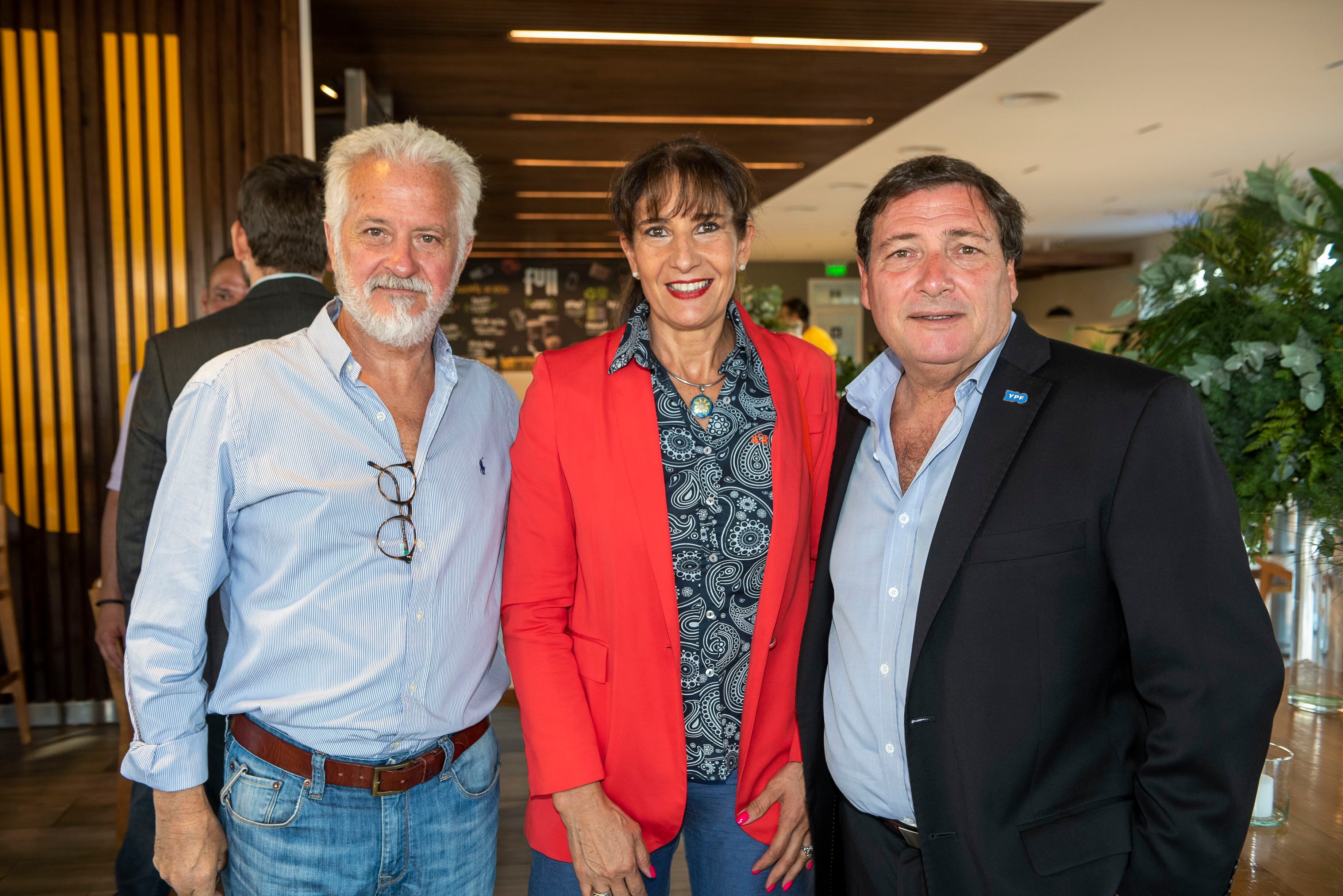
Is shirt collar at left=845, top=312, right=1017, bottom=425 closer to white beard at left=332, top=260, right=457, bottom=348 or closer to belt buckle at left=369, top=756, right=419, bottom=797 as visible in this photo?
white beard at left=332, top=260, right=457, bottom=348

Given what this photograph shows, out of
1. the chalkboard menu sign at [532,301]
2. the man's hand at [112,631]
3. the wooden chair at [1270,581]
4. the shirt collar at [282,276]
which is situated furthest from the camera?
the chalkboard menu sign at [532,301]

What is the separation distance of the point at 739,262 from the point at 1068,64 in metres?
5.52

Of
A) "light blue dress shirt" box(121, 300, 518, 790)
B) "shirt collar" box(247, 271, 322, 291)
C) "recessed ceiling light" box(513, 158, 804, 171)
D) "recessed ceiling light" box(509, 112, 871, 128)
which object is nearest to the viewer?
"light blue dress shirt" box(121, 300, 518, 790)

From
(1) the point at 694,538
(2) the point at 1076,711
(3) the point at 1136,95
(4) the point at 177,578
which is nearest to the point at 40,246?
(4) the point at 177,578

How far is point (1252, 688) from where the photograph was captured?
4.02ft

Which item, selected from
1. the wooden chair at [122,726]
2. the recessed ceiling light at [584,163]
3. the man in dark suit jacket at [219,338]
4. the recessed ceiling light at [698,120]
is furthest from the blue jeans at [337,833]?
the recessed ceiling light at [584,163]

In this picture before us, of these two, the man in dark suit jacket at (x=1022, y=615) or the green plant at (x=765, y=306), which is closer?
the man in dark suit jacket at (x=1022, y=615)

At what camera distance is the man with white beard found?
1459 mm

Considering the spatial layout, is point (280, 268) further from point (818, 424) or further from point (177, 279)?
point (177, 279)

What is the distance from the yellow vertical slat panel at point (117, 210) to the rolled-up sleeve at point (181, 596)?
3.57 meters

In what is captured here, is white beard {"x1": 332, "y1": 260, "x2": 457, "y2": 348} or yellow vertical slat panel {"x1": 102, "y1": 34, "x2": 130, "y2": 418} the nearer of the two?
white beard {"x1": 332, "y1": 260, "x2": 457, "y2": 348}

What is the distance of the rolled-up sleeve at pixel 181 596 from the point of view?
143cm

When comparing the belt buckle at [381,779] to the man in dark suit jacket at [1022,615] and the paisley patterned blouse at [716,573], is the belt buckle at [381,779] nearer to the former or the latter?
the paisley patterned blouse at [716,573]

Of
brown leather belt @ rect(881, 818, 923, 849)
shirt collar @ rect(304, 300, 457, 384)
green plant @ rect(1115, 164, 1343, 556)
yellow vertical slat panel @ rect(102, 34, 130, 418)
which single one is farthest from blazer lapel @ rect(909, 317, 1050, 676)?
yellow vertical slat panel @ rect(102, 34, 130, 418)
